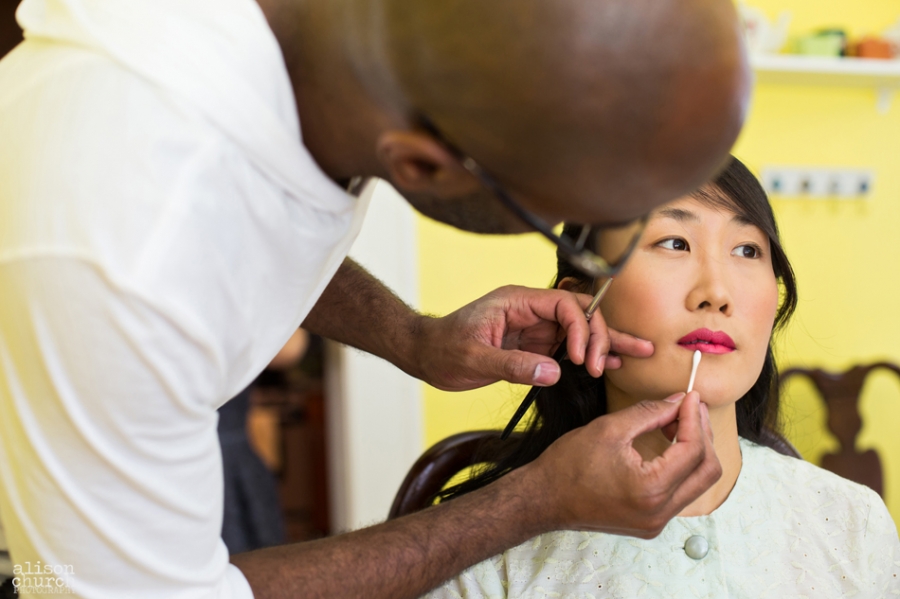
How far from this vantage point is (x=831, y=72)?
2633mm

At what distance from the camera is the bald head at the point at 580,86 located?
635 mm

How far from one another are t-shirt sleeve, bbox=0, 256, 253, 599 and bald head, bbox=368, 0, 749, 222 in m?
0.30

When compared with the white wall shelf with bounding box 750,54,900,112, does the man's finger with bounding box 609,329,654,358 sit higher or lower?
lower

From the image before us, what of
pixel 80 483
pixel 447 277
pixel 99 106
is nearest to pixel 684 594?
pixel 80 483

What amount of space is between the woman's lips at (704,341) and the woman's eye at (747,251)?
0.15 m

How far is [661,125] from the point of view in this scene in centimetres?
65

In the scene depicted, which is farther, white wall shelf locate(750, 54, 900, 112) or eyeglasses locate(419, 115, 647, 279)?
white wall shelf locate(750, 54, 900, 112)

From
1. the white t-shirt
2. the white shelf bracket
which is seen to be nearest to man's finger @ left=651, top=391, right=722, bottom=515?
the white t-shirt

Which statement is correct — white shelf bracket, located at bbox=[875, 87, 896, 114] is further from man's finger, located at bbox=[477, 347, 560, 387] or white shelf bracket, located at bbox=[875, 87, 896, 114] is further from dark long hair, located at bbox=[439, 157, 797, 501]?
man's finger, located at bbox=[477, 347, 560, 387]

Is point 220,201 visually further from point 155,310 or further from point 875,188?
point 875,188

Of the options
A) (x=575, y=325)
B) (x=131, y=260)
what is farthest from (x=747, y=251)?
(x=131, y=260)

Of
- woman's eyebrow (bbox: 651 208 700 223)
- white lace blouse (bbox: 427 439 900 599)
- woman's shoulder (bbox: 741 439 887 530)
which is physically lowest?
white lace blouse (bbox: 427 439 900 599)

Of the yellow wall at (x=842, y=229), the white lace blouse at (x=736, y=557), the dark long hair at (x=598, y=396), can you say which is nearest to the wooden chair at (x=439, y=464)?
the dark long hair at (x=598, y=396)

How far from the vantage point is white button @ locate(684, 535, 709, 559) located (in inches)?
49.0
